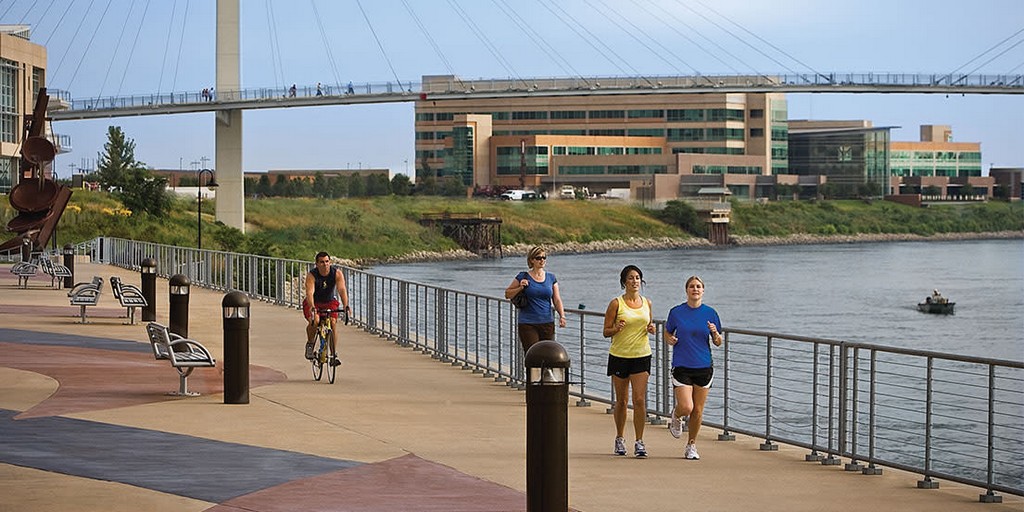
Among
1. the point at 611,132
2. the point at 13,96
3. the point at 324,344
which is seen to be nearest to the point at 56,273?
the point at 324,344

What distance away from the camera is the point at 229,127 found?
332 ft

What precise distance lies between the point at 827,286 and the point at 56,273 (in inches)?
2412

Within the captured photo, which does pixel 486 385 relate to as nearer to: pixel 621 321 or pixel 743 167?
pixel 621 321

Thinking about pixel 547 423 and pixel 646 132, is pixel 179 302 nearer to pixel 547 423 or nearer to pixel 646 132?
pixel 547 423

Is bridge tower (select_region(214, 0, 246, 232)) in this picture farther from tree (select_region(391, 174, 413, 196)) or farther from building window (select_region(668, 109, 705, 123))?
building window (select_region(668, 109, 705, 123))

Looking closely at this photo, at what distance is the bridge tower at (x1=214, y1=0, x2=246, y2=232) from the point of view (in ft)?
310

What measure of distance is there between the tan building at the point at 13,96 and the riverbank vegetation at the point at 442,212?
13.0ft

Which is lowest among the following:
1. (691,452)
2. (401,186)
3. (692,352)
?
(691,452)

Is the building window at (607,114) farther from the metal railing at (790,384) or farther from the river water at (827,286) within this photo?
the metal railing at (790,384)

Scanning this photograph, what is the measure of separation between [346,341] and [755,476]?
1247cm

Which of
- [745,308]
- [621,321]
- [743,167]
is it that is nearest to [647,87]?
[745,308]

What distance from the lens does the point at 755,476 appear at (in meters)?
11.6

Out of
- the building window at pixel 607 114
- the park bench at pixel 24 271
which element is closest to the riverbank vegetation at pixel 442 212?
the building window at pixel 607 114

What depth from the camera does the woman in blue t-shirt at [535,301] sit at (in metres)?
15.4
